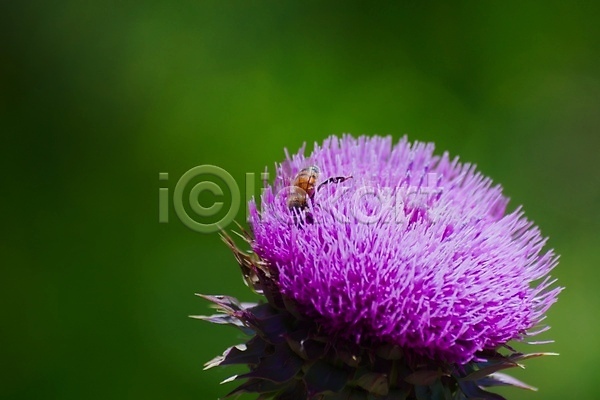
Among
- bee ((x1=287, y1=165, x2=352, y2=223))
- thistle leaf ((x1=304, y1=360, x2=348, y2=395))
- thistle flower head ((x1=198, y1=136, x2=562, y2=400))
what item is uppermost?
bee ((x1=287, y1=165, x2=352, y2=223))

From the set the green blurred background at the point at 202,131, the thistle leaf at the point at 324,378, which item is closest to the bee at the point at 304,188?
the thistle leaf at the point at 324,378

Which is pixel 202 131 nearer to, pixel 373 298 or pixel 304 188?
pixel 304 188

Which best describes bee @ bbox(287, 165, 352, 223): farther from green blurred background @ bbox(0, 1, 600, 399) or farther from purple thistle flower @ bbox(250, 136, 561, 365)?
green blurred background @ bbox(0, 1, 600, 399)

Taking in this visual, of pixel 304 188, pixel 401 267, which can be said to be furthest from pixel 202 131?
pixel 401 267

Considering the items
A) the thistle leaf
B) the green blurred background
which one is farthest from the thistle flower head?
the green blurred background

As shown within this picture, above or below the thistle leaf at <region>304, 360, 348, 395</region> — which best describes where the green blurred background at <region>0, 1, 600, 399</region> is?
above

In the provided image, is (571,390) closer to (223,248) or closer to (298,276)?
(223,248)

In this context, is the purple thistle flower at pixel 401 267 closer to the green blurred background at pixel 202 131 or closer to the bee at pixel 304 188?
the bee at pixel 304 188

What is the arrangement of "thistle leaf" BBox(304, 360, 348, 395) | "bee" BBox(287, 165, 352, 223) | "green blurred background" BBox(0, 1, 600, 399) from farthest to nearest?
"green blurred background" BBox(0, 1, 600, 399), "bee" BBox(287, 165, 352, 223), "thistle leaf" BBox(304, 360, 348, 395)
